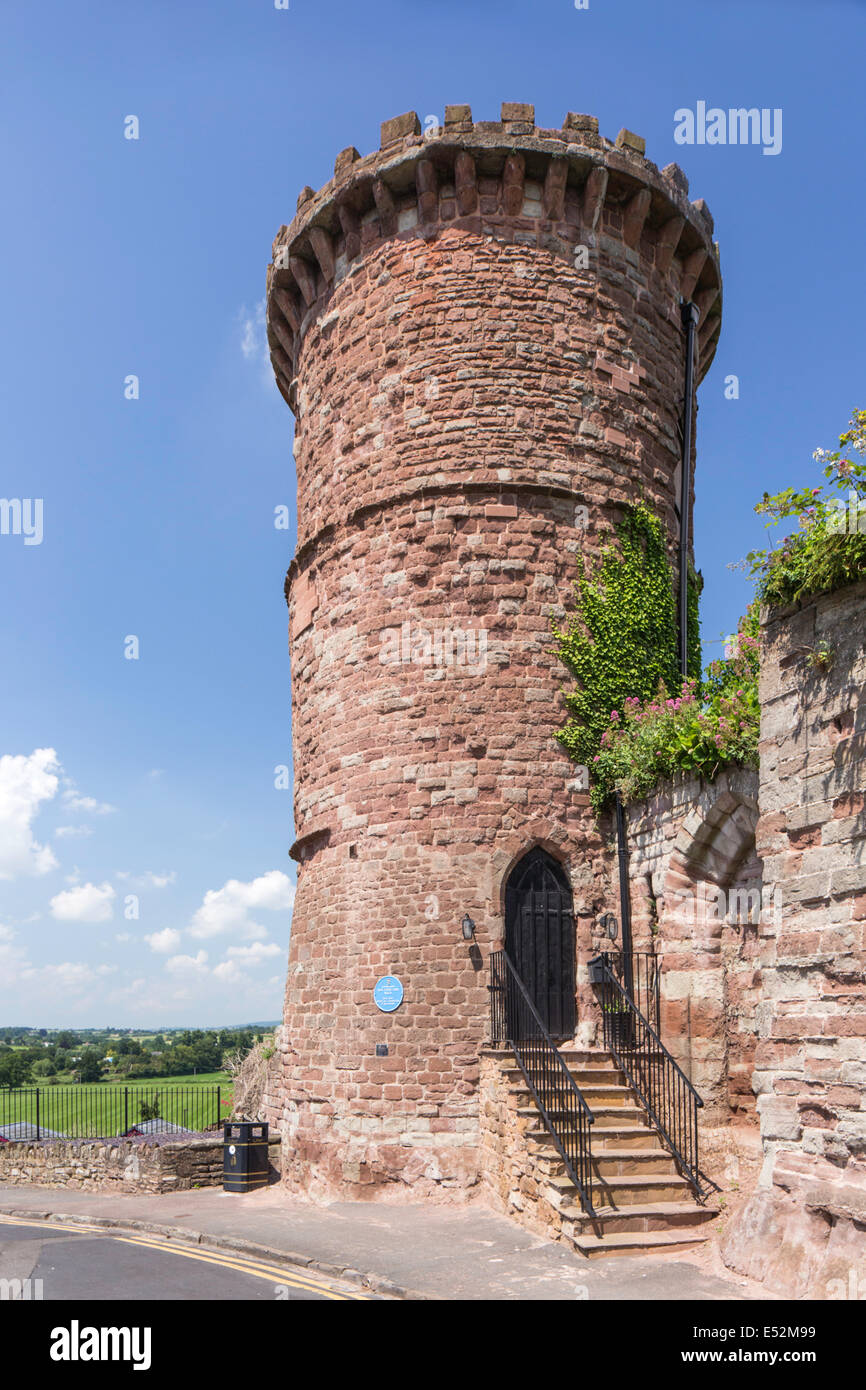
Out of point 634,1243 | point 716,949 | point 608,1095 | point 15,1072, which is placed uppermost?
point 716,949

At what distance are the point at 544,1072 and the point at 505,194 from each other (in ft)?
35.0

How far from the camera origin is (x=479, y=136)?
543 inches

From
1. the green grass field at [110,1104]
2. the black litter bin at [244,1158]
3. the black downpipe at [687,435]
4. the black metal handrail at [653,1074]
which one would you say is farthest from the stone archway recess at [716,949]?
the green grass field at [110,1104]

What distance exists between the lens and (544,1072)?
1095 centimetres

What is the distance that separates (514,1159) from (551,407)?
8763 millimetres

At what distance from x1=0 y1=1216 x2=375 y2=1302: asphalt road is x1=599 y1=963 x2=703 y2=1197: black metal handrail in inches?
146

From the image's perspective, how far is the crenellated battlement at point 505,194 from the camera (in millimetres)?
13875

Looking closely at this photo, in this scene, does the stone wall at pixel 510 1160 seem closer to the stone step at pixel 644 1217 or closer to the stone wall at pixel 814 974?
the stone step at pixel 644 1217

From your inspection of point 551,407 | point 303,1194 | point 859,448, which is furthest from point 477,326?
point 303,1194

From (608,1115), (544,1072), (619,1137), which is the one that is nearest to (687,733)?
(544,1072)

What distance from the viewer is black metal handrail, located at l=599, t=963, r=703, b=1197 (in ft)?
34.6

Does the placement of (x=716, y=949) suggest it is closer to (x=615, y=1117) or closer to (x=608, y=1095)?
(x=608, y=1095)

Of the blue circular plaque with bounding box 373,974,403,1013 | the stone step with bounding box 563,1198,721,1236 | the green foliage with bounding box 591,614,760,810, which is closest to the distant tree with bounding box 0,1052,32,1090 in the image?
the blue circular plaque with bounding box 373,974,403,1013

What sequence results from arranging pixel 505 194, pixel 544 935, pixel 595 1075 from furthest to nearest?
pixel 505 194 → pixel 544 935 → pixel 595 1075
